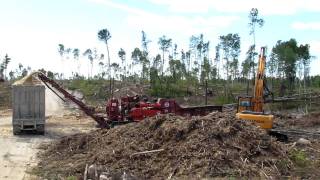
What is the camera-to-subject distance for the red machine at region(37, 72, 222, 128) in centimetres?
2564

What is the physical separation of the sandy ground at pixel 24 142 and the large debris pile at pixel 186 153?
29.4 inches

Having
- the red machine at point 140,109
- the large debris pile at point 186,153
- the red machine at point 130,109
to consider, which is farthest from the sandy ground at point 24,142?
the red machine at point 140,109

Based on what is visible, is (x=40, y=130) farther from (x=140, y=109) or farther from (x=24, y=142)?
(x=140, y=109)

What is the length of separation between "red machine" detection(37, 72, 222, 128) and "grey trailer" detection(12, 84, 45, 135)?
912 millimetres

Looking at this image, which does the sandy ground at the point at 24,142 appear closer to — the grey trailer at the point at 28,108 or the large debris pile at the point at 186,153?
the grey trailer at the point at 28,108

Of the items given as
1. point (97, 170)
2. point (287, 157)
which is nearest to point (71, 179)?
point (97, 170)

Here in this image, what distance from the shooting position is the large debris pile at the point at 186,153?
44.2 ft

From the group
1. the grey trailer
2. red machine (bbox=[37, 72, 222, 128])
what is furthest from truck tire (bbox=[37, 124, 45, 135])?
red machine (bbox=[37, 72, 222, 128])

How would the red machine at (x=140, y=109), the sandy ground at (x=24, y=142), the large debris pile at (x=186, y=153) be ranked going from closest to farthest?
the large debris pile at (x=186, y=153) < the sandy ground at (x=24, y=142) < the red machine at (x=140, y=109)

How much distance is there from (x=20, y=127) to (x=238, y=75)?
58464mm

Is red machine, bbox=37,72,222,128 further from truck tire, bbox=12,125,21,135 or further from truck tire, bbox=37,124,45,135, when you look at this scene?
truck tire, bbox=12,125,21,135

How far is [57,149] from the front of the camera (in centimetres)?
1956

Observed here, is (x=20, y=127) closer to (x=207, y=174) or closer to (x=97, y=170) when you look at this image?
(x=97, y=170)

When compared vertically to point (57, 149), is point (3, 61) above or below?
above
